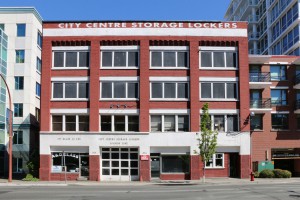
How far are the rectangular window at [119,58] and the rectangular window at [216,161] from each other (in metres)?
11.2

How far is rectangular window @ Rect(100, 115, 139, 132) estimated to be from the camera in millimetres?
43312

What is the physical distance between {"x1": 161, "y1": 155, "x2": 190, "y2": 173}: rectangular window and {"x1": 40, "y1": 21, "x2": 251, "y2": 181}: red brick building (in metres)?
0.09

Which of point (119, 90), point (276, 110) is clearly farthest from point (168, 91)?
point (276, 110)

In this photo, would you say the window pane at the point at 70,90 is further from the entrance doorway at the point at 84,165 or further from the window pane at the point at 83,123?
the entrance doorway at the point at 84,165

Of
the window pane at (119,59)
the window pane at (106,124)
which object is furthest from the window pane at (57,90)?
the window pane at (119,59)

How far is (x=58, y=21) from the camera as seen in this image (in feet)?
145

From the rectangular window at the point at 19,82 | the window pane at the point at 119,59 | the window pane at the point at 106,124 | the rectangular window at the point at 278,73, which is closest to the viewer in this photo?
the window pane at the point at 106,124

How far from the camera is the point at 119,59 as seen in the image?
44.0m

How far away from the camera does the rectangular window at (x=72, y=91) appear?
144 ft

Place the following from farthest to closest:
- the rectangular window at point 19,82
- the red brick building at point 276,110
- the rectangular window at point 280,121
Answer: the rectangular window at point 19,82, the rectangular window at point 280,121, the red brick building at point 276,110

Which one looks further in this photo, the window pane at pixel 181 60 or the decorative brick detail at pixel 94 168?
the window pane at pixel 181 60

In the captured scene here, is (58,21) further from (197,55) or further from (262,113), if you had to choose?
(262,113)

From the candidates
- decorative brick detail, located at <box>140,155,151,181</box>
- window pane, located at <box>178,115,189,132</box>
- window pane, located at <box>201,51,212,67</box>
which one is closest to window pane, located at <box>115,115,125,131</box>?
decorative brick detail, located at <box>140,155,151,181</box>

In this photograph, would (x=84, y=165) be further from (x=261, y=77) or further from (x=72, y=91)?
(x=261, y=77)
